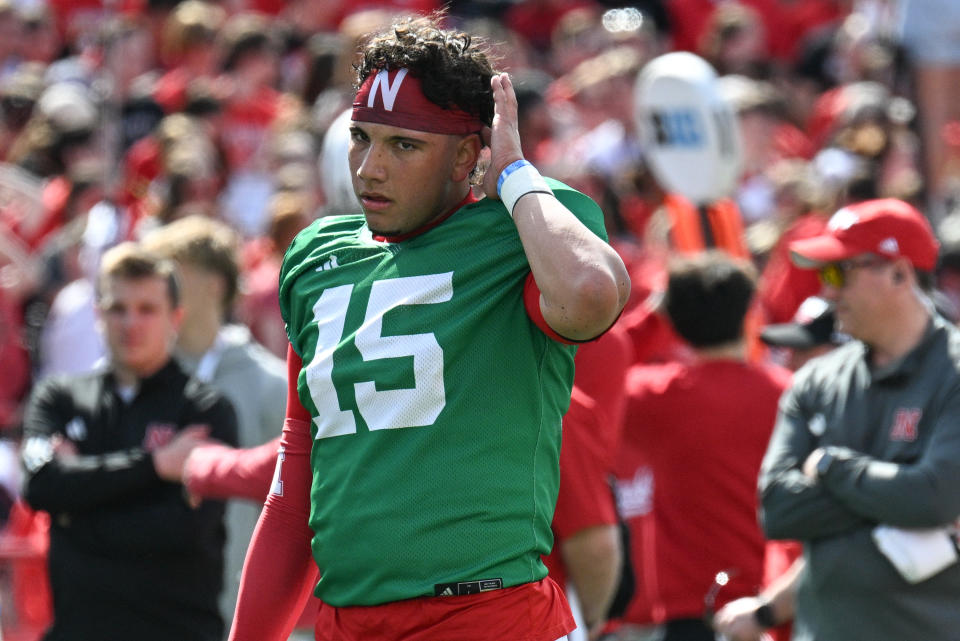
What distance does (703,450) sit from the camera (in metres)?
5.35

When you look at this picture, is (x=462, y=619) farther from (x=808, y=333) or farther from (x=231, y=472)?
(x=808, y=333)

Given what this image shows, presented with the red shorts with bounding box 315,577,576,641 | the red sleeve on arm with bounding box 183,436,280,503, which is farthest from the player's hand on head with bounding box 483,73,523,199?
the red sleeve on arm with bounding box 183,436,280,503

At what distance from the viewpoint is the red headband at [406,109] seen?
2969 millimetres

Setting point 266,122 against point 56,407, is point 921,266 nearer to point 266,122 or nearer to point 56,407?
point 56,407

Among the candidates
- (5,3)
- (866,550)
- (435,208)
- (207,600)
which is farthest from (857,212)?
(5,3)

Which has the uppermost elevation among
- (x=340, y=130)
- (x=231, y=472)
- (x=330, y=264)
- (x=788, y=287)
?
(x=330, y=264)

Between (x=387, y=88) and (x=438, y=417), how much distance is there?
64 centimetres

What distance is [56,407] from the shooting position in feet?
16.1

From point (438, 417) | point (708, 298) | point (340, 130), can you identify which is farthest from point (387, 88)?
point (708, 298)

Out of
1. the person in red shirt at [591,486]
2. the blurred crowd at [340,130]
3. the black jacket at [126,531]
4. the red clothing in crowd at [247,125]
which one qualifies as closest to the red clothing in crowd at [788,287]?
the blurred crowd at [340,130]

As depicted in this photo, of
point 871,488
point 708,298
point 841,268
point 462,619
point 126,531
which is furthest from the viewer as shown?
point 708,298

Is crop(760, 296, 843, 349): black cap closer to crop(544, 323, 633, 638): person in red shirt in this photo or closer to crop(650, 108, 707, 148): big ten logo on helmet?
crop(544, 323, 633, 638): person in red shirt

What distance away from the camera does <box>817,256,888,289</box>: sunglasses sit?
442cm

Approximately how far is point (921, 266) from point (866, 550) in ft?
2.73
